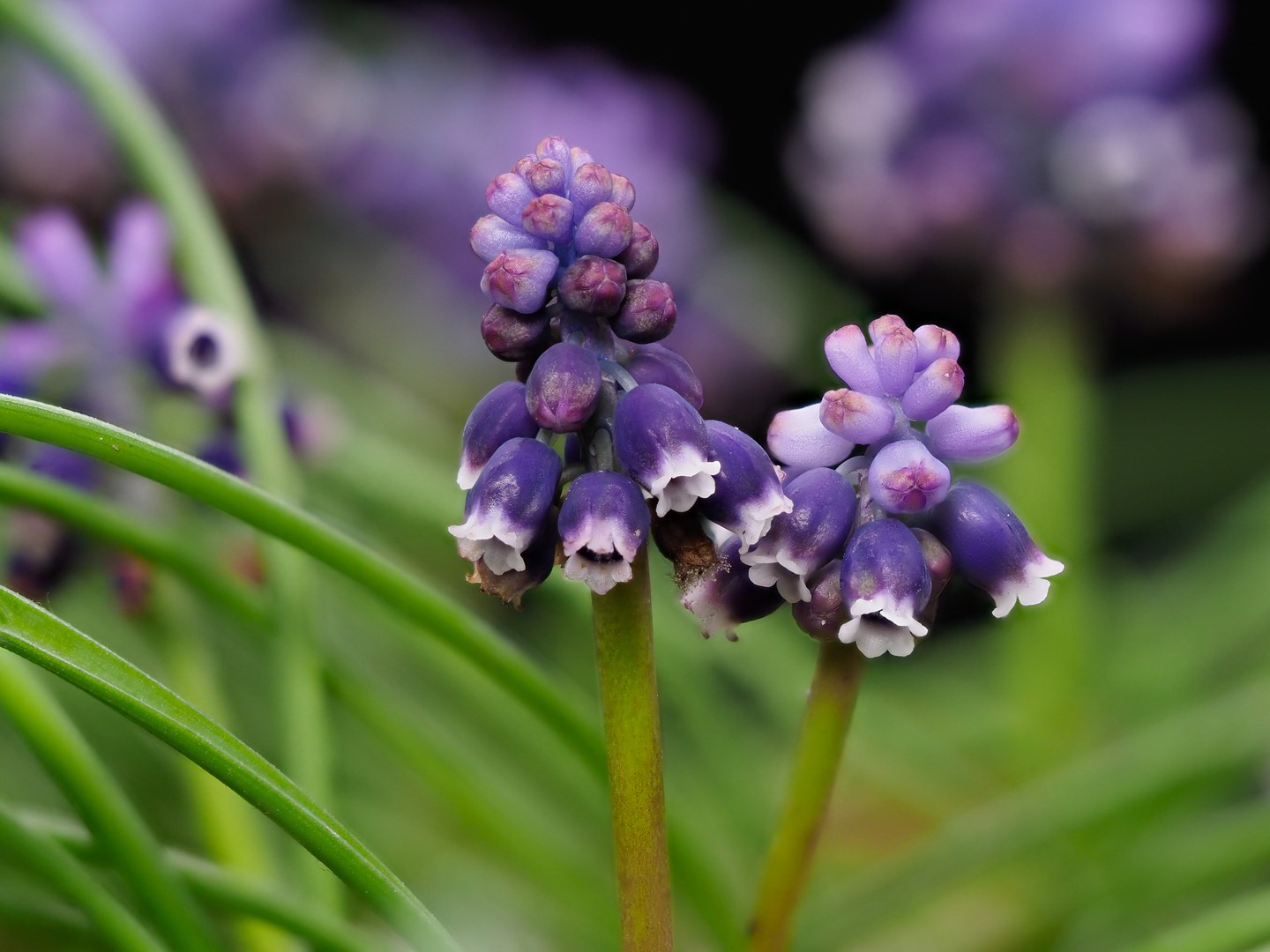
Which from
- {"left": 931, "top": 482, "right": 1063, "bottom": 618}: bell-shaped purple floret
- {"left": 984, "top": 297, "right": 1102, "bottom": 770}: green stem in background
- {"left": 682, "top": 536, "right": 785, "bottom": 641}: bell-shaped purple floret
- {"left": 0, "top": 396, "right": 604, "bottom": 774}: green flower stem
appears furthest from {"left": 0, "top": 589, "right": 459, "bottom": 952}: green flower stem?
{"left": 984, "top": 297, "right": 1102, "bottom": 770}: green stem in background

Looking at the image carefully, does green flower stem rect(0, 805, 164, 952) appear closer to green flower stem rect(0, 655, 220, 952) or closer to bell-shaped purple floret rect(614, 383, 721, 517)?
green flower stem rect(0, 655, 220, 952)

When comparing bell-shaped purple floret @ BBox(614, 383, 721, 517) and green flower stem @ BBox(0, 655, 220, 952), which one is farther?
green flower stem @ BBox(0, 655, 220, 952)

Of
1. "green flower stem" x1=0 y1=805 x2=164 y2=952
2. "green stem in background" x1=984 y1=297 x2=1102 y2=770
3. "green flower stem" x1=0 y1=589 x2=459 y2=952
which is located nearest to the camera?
"green flower stem" x1=0 y1=589 x2=459 y2=952

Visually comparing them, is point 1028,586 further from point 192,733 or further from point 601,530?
point 192,733

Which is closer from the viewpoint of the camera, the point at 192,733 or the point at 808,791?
the point at 192,733

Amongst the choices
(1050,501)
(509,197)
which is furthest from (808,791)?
(1050,501)

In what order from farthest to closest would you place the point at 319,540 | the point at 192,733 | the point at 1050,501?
the point at 1050,501
the point at 319,540
the point at 192,733

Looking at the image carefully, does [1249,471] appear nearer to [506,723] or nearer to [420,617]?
[506,723]
